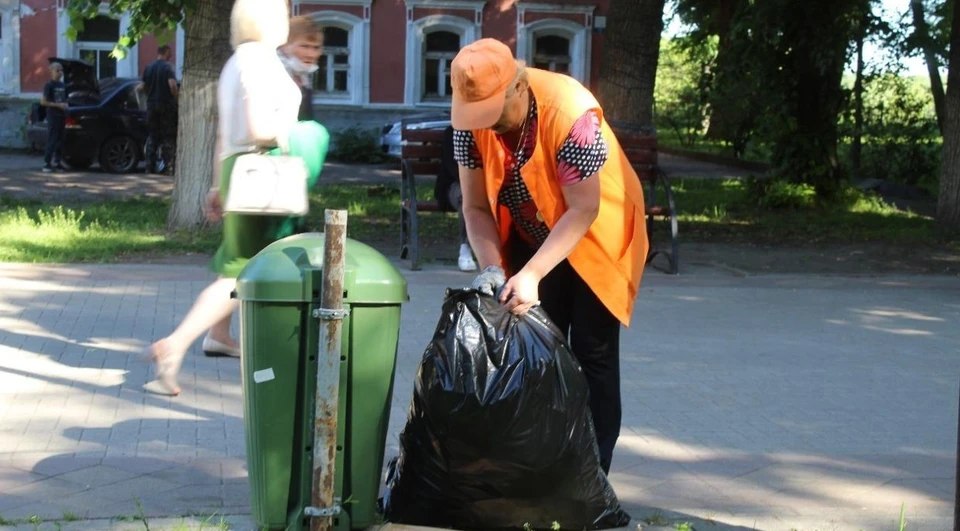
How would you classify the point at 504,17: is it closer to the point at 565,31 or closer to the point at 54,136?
the point at 565,31

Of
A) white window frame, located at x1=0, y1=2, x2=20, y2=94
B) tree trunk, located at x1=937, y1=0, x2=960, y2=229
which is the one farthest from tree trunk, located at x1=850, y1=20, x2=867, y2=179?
white window frame, located at x1=0, y1=2, x2=20, y2=94

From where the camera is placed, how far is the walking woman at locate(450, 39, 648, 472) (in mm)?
3762

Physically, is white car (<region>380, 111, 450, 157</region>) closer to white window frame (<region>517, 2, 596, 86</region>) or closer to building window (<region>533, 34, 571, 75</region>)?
white window frame (<region>517, 2, 596, 86</region>)

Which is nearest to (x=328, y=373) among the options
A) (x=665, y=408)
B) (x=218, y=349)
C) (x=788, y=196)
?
(x=665, y=408)

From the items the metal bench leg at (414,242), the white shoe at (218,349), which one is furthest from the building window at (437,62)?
the white shoe at (218,349)

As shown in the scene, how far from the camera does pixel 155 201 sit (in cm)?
1503

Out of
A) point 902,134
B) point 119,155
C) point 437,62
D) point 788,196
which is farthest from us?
point 437,62

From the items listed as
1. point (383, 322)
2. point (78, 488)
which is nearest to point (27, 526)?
point (78, 488)

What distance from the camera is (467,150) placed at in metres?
4.09

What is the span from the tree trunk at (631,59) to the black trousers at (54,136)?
10898 millimetres

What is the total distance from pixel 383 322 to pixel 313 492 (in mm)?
562

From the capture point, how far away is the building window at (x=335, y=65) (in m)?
27.4

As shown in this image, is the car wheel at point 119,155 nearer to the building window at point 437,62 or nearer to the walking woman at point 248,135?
the building window at point 437,62

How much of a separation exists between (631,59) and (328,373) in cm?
891
